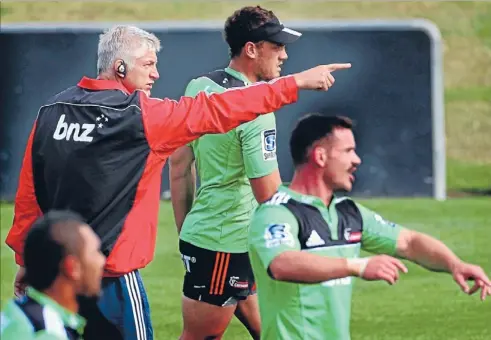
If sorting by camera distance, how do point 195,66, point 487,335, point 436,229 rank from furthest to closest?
point 195,66 < point 436,229 < point 487,335

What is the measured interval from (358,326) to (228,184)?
12.6 ft

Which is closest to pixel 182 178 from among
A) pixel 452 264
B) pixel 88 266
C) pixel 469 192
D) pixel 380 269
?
pixel 452 264

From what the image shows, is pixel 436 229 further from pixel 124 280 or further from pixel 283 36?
pixel 124 280

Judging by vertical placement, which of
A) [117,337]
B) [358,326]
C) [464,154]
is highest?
[117,337]

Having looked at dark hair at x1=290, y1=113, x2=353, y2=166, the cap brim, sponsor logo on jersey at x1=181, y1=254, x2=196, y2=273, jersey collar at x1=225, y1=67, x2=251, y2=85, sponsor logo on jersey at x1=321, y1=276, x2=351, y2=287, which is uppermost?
the cap brim

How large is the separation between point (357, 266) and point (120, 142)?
1856 mm

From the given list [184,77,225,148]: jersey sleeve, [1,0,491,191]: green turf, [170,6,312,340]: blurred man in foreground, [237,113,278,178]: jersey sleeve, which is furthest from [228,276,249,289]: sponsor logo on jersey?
[1,0,491,191]: green turf

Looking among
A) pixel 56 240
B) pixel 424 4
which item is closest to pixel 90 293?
pixel 56 240

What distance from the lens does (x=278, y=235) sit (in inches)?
247

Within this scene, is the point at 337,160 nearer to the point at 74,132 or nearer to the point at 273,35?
the point at 74,132

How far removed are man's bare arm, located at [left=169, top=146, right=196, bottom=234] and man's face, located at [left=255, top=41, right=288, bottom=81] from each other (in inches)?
31.0

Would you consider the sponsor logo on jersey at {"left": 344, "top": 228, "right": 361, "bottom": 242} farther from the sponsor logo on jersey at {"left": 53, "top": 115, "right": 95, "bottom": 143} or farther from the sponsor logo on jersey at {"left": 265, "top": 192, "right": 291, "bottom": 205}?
the sponsor logo on jersey at {"left": 53, "top": 115, "right": 95, "bottom": 143}

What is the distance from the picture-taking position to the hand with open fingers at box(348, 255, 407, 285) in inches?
228

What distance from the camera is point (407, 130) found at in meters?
20.8
